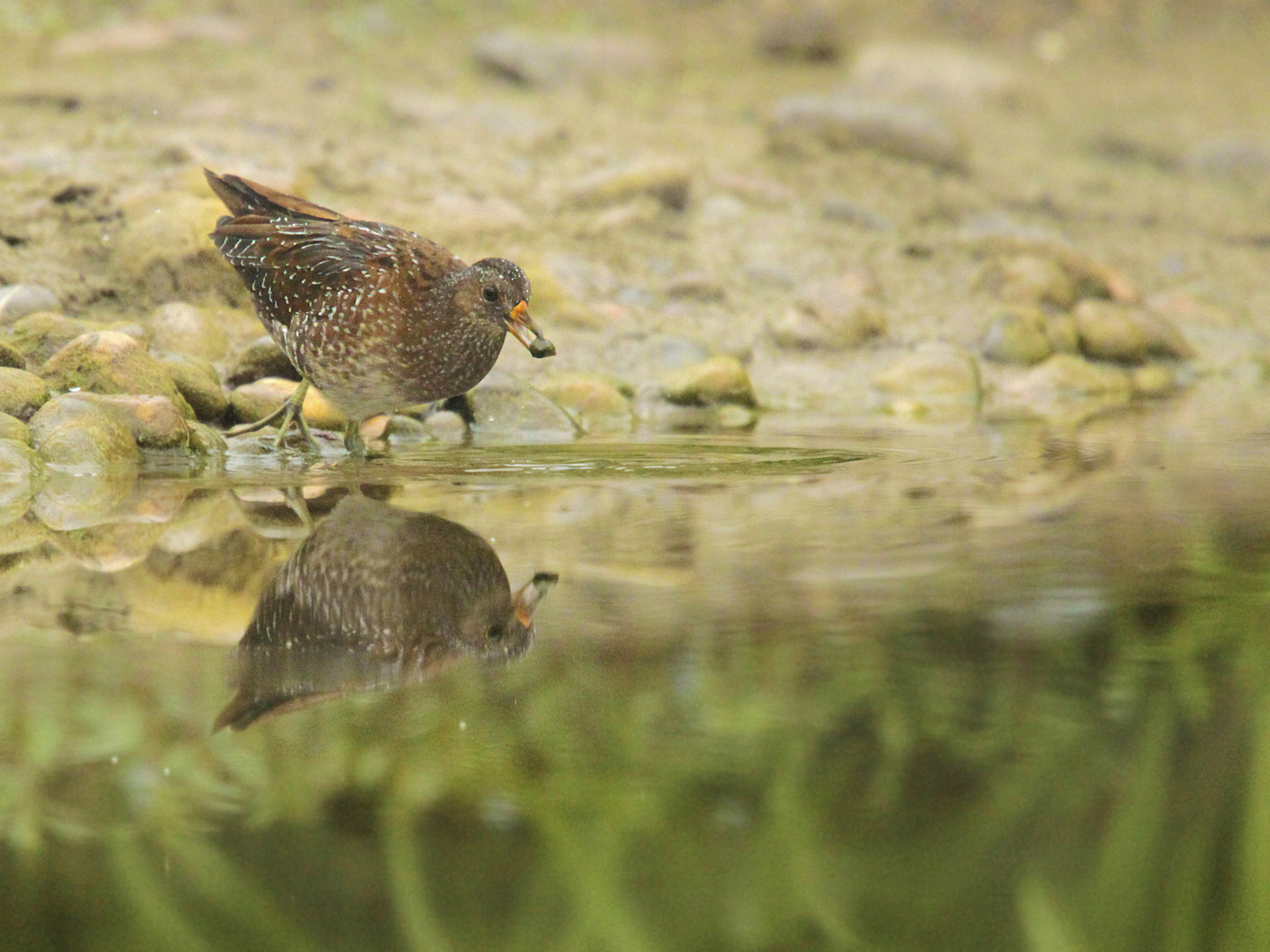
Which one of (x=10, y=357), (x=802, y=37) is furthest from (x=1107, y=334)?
(x=10, y=357)

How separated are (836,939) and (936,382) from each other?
18.6 feet

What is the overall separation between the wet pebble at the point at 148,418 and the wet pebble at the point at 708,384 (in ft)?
7.63

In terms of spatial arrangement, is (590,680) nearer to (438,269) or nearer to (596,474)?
(596,474)

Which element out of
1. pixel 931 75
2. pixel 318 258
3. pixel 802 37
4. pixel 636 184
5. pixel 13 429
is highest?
pixel 802 37

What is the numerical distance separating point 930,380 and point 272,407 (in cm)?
317

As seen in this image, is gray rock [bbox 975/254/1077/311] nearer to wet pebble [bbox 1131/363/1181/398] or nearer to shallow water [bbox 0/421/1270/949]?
wet pebble [bbox 1131/363/1181/398]

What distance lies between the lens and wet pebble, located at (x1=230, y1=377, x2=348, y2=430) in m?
5.29

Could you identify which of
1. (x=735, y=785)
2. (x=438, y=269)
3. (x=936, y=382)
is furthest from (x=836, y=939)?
(x=936, y=382)

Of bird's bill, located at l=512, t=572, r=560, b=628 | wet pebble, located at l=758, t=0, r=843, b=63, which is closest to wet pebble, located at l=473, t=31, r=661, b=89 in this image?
wet pebble, located at l=758, t=0, r=843, b=63

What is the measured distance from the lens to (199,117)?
779 cm

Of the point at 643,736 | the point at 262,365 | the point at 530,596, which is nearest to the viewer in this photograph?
the point at 643,736

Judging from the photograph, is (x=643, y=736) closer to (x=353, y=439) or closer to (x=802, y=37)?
(x=353, y=439)

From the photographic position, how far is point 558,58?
997cm

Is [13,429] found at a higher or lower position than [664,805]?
higher
